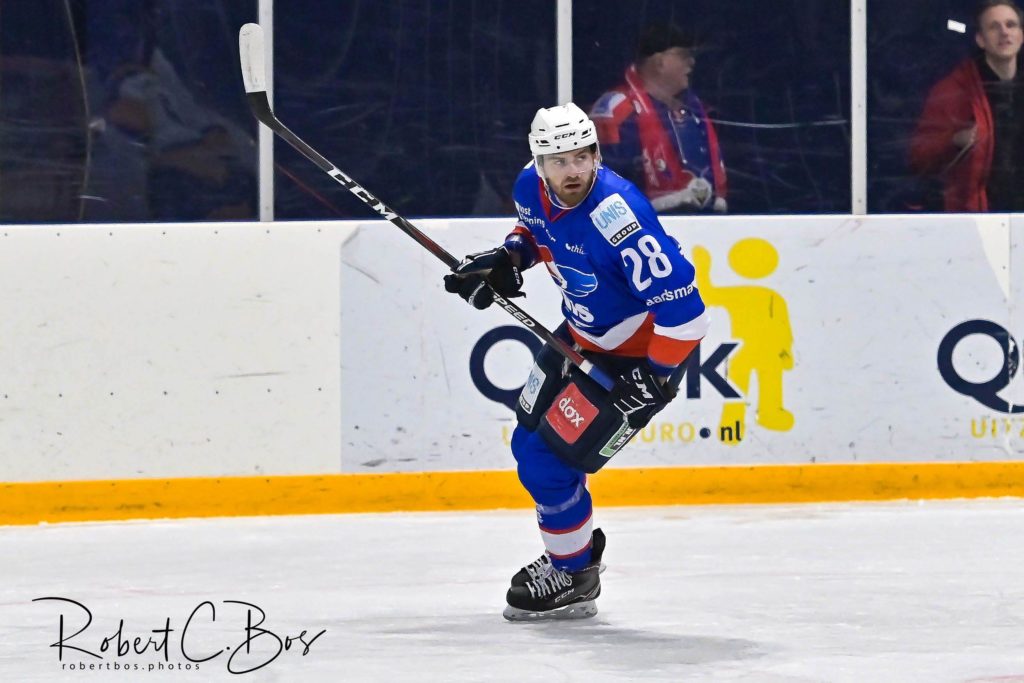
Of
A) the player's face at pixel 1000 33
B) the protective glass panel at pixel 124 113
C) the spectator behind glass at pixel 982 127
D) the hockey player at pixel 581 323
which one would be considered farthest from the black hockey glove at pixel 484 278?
the player's face at pixel 1000 33

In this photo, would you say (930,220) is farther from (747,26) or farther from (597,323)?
(597,323)

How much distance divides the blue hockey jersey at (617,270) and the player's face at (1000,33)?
2.98 meters

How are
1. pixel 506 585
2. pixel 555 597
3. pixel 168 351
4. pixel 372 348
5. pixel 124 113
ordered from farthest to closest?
pixel 124 113 → pixel 372 348 → pixel 168 351 → pixel 506 585 → pixel 555 597

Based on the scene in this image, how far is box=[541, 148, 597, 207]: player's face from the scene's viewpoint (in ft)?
14.2

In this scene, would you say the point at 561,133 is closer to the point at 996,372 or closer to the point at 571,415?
the point at 571,415

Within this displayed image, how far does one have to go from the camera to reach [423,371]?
253 inches

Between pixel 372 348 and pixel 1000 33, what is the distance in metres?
2.69

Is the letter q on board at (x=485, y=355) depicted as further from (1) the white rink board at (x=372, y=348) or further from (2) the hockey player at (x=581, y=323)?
(2) the hockey player at (x=581, y=323)

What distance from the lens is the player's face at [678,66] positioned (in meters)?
6.81

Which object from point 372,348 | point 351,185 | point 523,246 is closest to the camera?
point 523,246

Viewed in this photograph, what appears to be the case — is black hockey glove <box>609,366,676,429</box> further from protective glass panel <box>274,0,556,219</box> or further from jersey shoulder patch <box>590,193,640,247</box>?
protective glass panel <box>274,0,556,219</box>

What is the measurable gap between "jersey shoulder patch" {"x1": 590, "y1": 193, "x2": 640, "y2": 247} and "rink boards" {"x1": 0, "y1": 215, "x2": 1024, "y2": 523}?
215 centimetres

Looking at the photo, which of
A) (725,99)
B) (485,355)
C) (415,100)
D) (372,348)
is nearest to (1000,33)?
(725,99)

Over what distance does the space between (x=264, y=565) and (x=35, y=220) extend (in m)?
1.79
